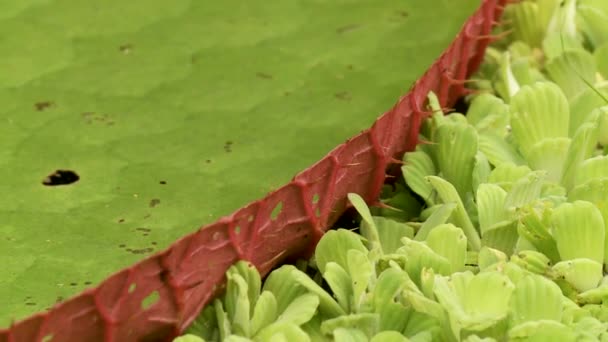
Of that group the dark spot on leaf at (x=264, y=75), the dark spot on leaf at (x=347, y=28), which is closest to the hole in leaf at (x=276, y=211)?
the dark spot on leaf at (x=264, y=75)

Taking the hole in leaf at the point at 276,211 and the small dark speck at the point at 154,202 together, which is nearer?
the hole in leaf at the point at 276,211

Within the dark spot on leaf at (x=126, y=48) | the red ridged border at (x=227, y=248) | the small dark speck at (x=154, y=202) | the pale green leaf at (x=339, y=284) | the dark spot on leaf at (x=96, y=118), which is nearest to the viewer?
the red ridged border at (x=227, y=248)

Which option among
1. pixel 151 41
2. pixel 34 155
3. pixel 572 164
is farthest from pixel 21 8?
pixel 572 164

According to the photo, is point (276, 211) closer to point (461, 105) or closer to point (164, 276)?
point (164, 276)

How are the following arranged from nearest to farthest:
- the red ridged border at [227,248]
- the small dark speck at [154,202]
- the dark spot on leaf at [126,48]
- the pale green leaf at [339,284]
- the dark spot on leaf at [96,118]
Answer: the red ridged border at [227,248]
the pale green leaf at [339,284]
the small dark speck at [154,202]
the dark spot on leaf at [96,118]
the dark spot on leaf at [126,48]

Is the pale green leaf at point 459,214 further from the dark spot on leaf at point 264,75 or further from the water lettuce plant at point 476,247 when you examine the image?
the dark spot on leaf at point 264,75

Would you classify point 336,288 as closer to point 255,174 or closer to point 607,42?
point 255,174
